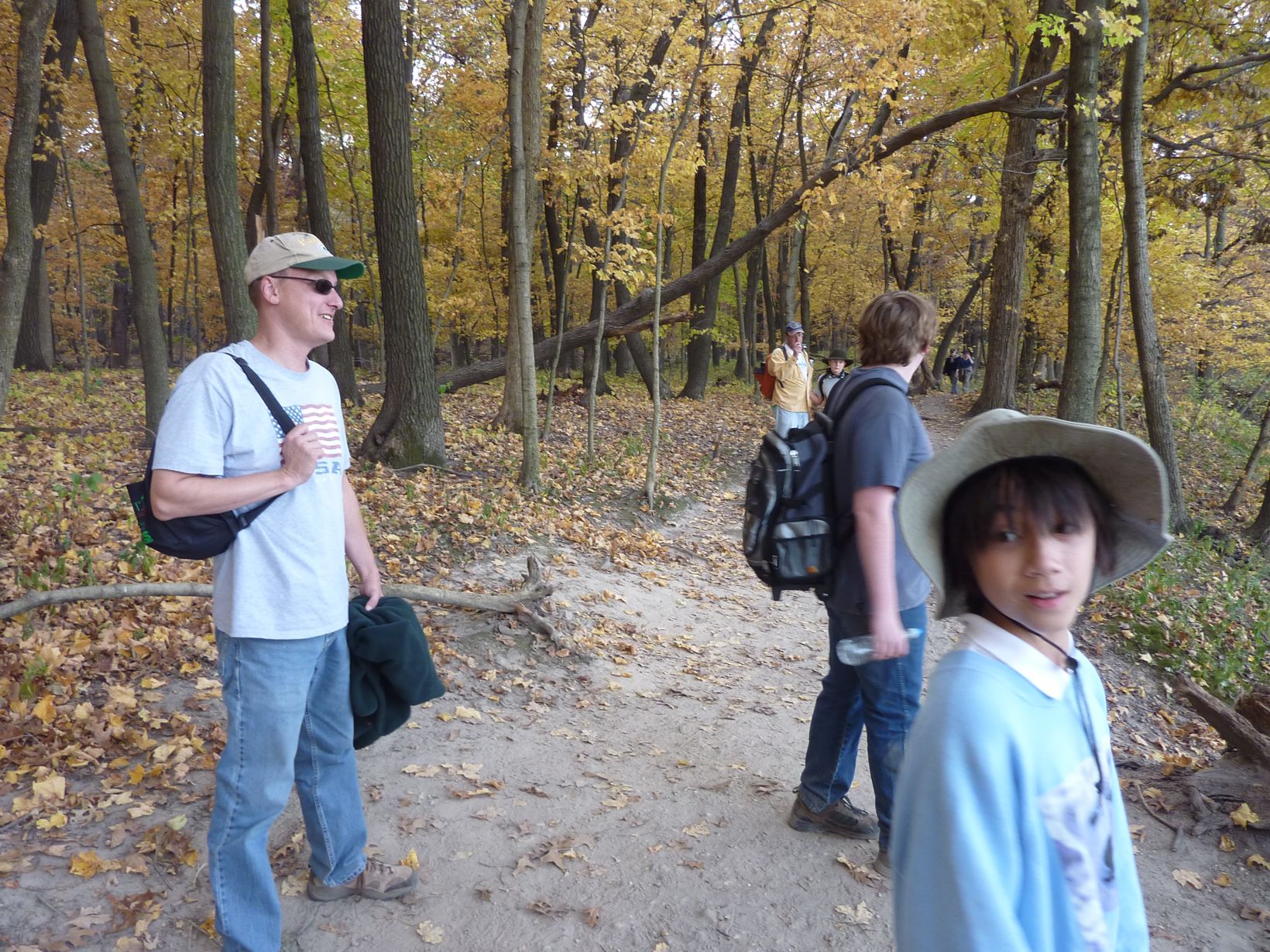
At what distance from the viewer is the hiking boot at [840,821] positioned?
3.67 m

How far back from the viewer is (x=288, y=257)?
2.47 meters

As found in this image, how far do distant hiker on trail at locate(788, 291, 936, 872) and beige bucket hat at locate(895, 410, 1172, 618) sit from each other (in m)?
1.33

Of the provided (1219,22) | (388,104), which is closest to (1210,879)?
(388,104)

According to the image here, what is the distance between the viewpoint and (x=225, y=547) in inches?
92.0

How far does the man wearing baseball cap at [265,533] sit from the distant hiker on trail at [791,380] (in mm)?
9061

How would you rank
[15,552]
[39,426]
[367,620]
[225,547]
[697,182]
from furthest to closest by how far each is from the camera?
[697,182] < [39,426] < [15,552] < [367,620] < [225,547]

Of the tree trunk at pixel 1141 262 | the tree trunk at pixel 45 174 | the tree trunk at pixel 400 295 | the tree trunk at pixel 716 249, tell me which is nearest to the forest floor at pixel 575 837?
the tree trunk at pixel 400 295

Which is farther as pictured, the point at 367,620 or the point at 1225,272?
the point at 1225,272

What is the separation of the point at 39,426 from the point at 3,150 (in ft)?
38.7

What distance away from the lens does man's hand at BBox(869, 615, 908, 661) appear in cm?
283

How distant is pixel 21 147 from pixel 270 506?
7.93m

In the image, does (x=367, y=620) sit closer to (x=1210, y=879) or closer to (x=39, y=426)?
(x=1210, y=879)

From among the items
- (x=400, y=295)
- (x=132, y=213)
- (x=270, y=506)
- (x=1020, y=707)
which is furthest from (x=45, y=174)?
(x=1020, y=707)

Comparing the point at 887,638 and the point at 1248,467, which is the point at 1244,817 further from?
the point at 1248,467
